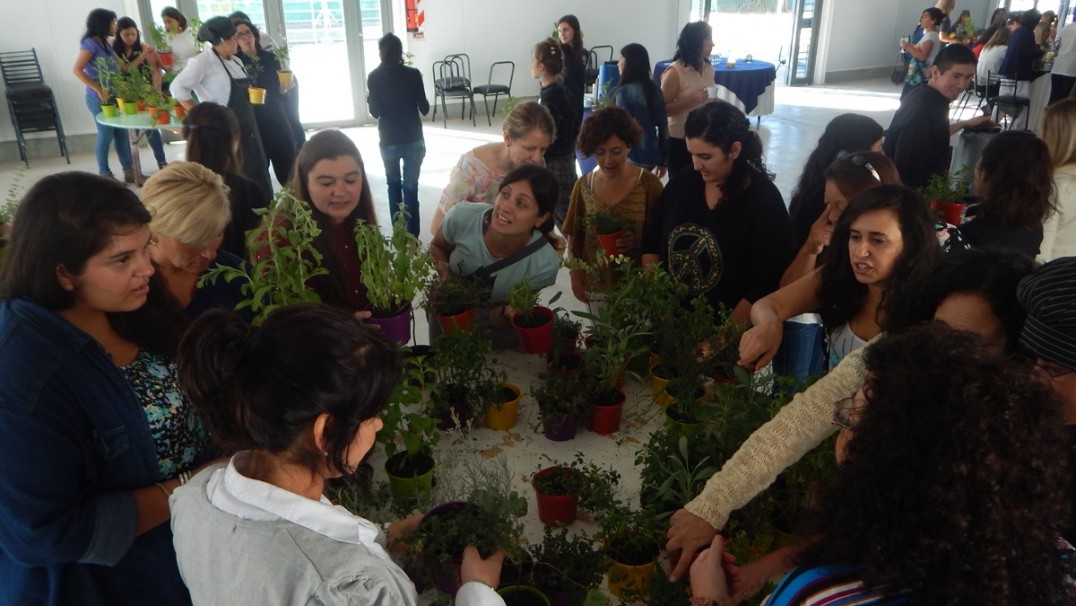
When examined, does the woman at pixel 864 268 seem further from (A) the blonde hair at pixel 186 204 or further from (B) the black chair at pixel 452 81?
(B) the black chair at pixel 452 81

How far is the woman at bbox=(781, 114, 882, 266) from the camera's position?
9.36ft

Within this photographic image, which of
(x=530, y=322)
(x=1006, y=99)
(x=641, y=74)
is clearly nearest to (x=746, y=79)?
(x=1006, y=99)

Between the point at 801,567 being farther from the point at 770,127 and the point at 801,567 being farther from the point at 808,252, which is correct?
the point at 770,127

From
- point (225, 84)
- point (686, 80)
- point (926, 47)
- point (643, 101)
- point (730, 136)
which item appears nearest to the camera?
point (730, 136)

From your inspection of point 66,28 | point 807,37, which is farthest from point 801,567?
point 807,37

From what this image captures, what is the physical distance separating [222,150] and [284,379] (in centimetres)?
248

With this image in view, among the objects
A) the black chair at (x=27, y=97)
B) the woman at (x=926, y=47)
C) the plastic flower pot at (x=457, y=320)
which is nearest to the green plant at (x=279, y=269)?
the plastic flower pot at (x=457, y=320)

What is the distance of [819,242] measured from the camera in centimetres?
257

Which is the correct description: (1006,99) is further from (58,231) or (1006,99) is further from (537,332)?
(58,231)

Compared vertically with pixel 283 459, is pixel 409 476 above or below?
below

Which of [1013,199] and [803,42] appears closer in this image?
[1013,199]

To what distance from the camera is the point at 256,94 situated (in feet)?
16.5

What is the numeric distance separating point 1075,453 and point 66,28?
9.48 metres

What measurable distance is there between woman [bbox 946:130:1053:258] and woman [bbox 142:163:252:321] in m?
2.54
